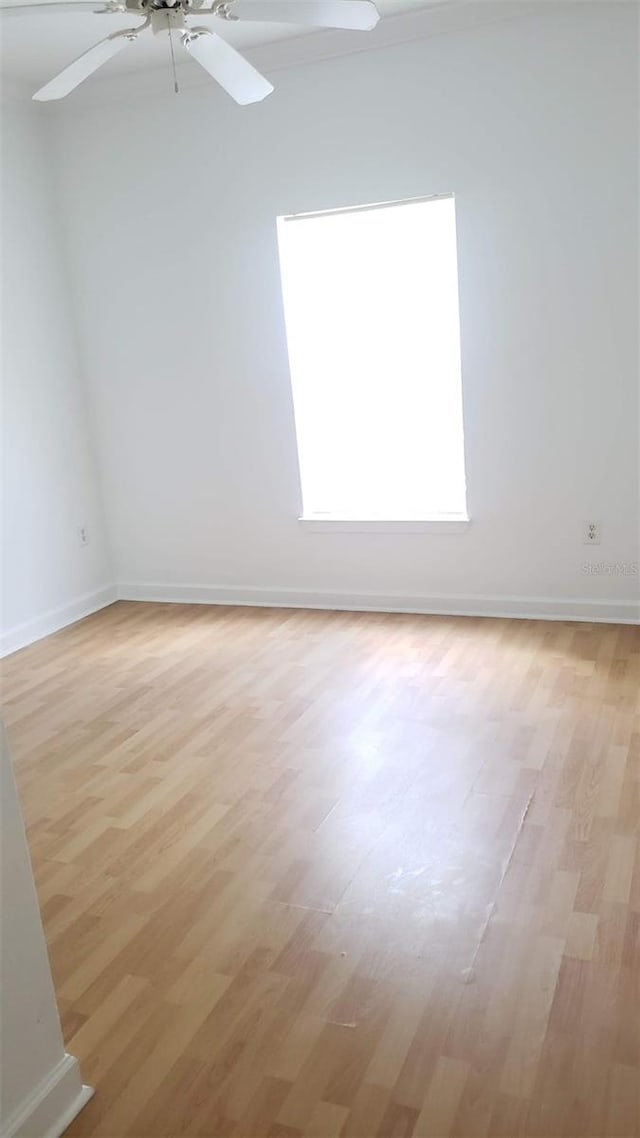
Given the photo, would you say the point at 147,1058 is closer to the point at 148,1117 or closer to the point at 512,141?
the point at 148,1117

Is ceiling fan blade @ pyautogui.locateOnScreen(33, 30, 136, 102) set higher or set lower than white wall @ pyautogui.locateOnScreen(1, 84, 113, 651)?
higher

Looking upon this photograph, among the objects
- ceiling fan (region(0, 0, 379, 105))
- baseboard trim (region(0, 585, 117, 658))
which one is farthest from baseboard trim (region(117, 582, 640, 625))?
ceiling fan (region(0, 0, 379, 105))

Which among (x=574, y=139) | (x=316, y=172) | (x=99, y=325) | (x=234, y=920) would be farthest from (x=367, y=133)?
(x=234, y=920)

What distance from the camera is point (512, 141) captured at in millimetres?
3896

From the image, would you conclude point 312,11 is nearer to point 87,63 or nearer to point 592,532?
point 87,63

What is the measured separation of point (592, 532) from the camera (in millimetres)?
4176

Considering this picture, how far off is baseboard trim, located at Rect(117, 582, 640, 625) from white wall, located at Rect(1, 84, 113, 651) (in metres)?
0.52

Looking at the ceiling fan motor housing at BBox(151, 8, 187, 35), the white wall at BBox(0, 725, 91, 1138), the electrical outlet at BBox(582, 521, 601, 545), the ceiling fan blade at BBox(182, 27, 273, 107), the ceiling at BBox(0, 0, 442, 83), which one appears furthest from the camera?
the electrical outlet at BBox(582, 521, 601, 545)

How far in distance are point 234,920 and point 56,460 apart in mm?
3275

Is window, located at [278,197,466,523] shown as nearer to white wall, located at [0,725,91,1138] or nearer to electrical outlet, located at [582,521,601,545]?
electrical outlet, located at [582,521,601,545]

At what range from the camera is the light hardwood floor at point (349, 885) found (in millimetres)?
1779

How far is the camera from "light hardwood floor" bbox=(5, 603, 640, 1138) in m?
1.78

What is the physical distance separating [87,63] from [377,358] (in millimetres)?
2142

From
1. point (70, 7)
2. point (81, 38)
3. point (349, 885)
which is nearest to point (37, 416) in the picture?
point (81, 38)
